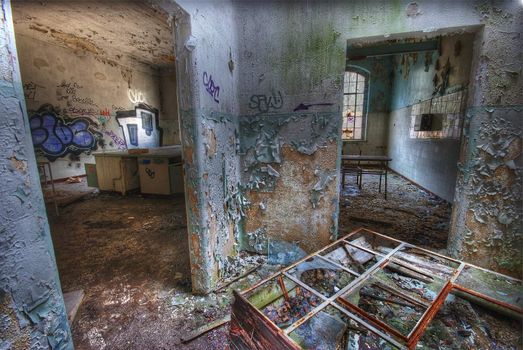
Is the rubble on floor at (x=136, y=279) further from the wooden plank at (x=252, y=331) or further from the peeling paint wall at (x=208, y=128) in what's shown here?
the wooden plank at (x=252, y=331)

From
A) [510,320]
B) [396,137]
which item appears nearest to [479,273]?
[510,320]

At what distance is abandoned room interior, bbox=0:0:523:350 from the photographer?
1170 mm

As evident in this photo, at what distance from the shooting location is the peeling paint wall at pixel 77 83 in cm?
520

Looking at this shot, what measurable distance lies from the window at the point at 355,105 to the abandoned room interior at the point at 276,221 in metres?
4.89

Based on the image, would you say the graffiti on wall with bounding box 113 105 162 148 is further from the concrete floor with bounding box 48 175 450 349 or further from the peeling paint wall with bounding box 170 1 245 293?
the peeling paint wall with bounding box 170 1 245 293

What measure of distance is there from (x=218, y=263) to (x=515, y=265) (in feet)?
8.94

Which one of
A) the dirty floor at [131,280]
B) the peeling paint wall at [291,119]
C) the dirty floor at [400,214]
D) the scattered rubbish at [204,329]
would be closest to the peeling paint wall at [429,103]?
the dirty floor at [400,214]

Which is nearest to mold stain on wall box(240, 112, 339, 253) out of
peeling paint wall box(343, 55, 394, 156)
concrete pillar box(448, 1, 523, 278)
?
concrete pillar box(448, 1, 523, 278)

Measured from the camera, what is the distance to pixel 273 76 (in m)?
2.32

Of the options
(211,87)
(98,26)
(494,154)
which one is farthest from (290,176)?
(98,26)

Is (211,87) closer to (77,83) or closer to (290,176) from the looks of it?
(290,176)

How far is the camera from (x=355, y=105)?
8797 mm

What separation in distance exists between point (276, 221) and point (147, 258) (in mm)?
1563

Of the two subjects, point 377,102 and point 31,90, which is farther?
point 377,102
